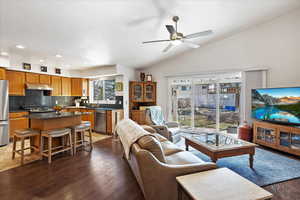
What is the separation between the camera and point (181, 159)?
2.17 m

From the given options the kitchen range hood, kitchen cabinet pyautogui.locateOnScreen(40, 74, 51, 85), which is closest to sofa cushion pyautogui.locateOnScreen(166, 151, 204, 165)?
the kitchen range hood

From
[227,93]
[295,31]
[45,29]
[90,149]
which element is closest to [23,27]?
[45,29]

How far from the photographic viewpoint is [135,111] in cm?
561

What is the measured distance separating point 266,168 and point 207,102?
2746 millimetres

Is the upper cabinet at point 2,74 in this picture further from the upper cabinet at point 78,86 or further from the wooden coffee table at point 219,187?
the wooden coffee table at point 219,187

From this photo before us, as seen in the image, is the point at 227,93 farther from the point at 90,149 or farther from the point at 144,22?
the point at 90,149

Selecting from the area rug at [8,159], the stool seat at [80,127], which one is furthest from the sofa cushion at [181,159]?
the area rug at [8,159]

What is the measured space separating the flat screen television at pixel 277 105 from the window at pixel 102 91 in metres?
4.59

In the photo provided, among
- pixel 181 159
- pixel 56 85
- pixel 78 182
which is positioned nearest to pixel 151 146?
pixel 181 159

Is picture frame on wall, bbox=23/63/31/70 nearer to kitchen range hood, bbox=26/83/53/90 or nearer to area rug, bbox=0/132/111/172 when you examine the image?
kitchen range hood, bbox=26/83/53/90

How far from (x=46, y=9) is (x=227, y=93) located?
4.98m

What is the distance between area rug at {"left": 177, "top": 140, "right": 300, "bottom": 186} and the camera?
2438 mm

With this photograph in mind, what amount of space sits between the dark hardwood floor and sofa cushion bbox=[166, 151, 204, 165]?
60 cm

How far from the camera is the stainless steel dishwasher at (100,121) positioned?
536cm
